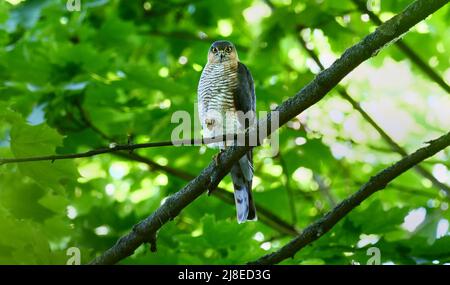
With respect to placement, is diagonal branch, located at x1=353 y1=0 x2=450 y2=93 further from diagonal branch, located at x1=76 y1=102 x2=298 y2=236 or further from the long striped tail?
diagonal branch, located at x1=76 y1=102 x2=298 y2=236

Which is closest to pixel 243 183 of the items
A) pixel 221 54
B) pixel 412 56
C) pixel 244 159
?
pixel 244 159

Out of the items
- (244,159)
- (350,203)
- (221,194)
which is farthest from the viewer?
(221,194)

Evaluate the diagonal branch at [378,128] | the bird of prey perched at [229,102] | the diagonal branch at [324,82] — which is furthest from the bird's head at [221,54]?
the diagonal branch at [324,82]

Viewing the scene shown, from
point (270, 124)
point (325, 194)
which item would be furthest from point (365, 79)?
point (270, 124)

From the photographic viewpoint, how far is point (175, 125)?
2.79m

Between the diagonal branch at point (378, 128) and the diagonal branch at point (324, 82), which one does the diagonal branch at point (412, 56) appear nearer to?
the diagonal branch at point (378, 128)

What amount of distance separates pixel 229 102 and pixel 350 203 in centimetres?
93

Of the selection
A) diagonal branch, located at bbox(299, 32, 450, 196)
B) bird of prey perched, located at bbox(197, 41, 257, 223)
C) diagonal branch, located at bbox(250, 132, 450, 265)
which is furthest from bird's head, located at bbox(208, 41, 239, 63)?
diagonal branch, located at bbox(250, 132, 450, 265)

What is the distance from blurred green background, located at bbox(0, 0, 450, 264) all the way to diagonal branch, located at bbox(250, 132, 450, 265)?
74 mm

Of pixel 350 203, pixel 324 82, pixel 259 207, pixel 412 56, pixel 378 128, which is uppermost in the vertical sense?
pixel 412 56

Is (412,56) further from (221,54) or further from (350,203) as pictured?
(350,203)

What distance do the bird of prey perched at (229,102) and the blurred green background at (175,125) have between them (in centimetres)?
9
